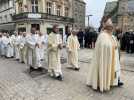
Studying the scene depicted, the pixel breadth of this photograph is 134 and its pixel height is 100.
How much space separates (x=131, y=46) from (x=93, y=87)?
9.77m

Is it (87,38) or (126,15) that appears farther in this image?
(126,15)

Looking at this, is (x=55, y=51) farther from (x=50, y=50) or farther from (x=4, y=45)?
(x=4, y=45)

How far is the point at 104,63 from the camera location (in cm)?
530

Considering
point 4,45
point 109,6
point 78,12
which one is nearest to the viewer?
point 4,45

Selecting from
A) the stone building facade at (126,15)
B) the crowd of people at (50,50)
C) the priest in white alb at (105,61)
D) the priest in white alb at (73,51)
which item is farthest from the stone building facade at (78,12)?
the priest in white alb at (105,61)

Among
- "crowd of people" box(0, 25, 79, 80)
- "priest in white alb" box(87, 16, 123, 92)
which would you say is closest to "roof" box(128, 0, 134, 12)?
"crowd of people" box(0, 25, 79, 80)

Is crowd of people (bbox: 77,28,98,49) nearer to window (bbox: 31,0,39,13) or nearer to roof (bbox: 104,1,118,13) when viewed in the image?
window (bbox: 31,0,39,13)

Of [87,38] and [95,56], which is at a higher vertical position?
[87,38]

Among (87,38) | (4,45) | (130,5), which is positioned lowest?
(4,45)

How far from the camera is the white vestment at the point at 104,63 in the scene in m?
5.27

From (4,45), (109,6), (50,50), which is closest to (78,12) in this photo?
(109,6)

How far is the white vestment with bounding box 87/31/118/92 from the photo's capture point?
5273 mm

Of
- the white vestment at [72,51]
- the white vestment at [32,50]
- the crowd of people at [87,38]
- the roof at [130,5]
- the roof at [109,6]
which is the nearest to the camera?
the white vestment at [32,50]

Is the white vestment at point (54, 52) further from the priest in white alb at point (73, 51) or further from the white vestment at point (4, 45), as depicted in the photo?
the white vestment at point (4, 45)
